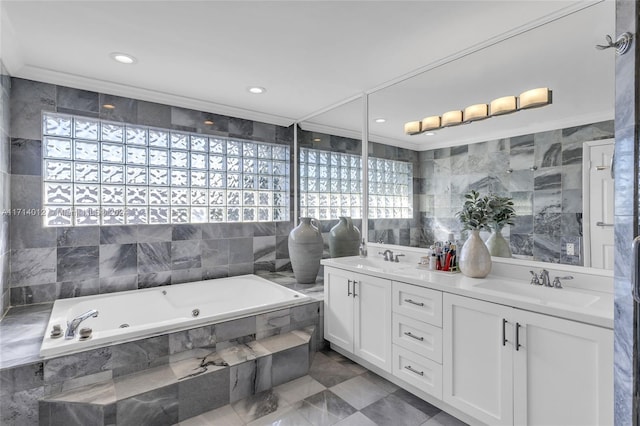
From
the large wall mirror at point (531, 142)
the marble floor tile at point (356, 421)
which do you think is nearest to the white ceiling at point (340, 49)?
the large wall mirror at point (531, 142)

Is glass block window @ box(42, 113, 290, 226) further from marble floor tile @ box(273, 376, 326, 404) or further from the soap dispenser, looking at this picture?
A: marble floor tile @ box(273, 376, 326, 404)

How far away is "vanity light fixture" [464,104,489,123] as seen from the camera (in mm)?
2072

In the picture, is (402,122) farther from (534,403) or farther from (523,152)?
(534,403)

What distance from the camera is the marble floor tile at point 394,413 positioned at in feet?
6.06

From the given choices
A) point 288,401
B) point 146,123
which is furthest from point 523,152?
point 146,123

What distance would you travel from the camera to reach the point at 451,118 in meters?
2.26

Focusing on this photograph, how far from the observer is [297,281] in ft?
11.2

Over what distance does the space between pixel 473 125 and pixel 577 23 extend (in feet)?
2.31

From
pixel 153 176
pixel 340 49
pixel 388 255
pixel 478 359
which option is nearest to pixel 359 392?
pixel 478 359

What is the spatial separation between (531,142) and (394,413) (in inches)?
72.0

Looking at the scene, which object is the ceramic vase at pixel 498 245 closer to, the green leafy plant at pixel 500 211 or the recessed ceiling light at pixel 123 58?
the green leafy plant at pixel 500 211

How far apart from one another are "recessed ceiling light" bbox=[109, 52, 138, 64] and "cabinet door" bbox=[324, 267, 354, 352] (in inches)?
87.4

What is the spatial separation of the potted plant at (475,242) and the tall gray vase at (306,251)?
5.23ft

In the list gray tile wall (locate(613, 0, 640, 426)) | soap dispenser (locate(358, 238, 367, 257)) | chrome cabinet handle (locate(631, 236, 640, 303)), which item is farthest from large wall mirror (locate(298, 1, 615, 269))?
chrome cabinet handle (locate(631, 236, 640, 303))
